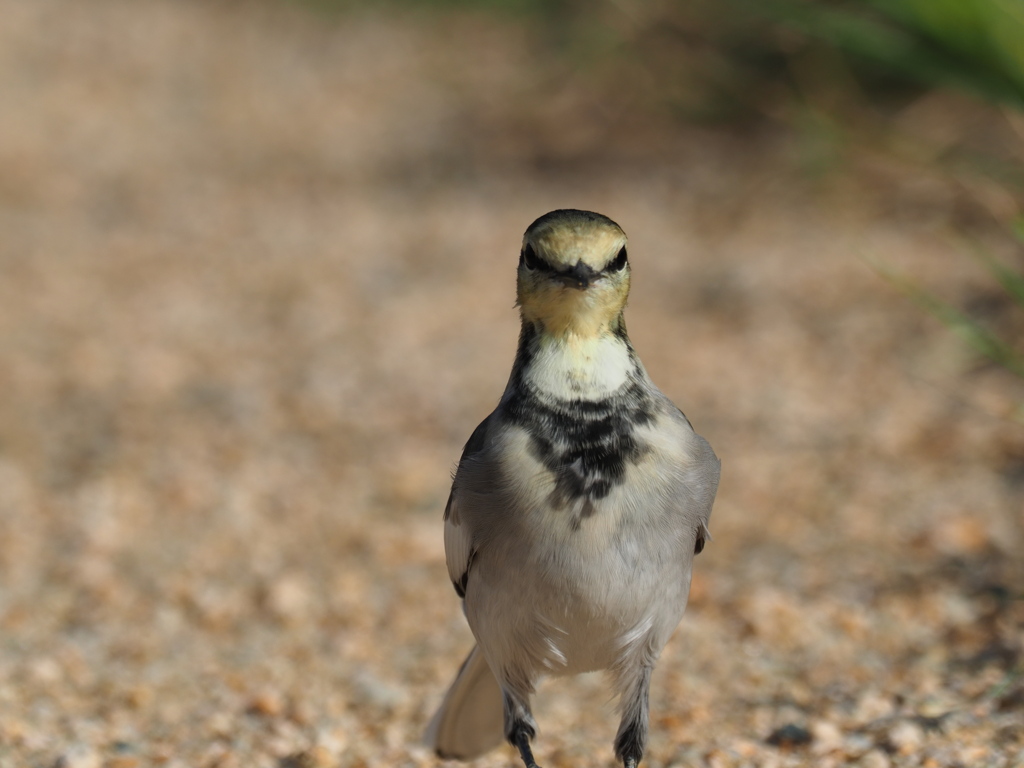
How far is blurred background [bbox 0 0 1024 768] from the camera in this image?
4008 millimetres

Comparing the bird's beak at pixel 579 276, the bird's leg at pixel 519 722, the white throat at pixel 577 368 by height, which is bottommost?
the bird's leg at pixel 519 722

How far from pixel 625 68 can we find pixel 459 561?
260 inches

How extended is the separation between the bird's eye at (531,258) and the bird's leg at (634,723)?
105 cm

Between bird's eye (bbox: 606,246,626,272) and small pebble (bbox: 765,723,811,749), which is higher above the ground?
bird's eye (bbox: 606,246,626,272)

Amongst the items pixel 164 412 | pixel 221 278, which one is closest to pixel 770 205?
pixel 221 278

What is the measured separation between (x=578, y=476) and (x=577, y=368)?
237mm

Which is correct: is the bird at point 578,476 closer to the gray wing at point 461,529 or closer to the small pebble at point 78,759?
the gray wing at point 461,529

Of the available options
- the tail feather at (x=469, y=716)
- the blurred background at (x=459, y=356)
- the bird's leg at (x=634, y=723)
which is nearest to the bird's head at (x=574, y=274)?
the bird's leg at (x=634, y=723)

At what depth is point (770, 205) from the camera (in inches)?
310

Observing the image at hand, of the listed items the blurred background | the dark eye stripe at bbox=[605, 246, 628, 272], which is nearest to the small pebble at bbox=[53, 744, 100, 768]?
the blurred background

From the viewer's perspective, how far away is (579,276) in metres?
2.68

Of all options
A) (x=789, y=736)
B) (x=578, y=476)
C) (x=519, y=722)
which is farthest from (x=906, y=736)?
(x=578, y=476)

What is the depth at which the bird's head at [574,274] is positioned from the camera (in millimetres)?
2705

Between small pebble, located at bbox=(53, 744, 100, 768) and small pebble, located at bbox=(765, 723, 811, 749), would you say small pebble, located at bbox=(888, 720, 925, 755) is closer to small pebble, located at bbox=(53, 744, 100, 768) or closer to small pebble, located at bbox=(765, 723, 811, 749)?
small pebble, located at bbox=(765, 723, 811, 749)
